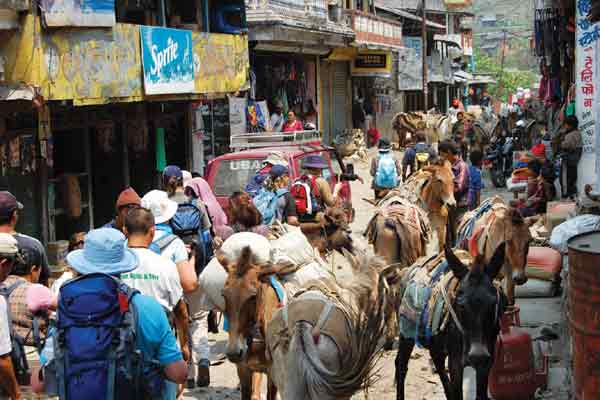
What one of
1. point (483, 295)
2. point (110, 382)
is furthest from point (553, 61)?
point (110, 382)

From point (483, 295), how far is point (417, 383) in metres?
2.60

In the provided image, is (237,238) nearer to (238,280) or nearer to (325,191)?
(238,280)

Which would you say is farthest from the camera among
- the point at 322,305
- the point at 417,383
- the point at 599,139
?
the point at 599,139

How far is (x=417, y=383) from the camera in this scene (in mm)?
8703

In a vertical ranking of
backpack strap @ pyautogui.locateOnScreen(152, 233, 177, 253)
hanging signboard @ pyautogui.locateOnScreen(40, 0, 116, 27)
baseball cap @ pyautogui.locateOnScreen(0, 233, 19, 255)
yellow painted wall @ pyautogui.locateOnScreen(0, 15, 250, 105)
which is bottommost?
backpack strap @ pyautogui.locateOnScreen(152, 233, 177, 253)

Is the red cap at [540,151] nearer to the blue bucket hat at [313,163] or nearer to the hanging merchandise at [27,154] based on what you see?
the blue bucket hat at [313,163]

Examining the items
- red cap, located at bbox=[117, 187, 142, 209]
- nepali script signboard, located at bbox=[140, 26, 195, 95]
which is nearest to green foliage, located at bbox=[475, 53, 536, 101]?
nepali script signboard, located at bbox=[140, 26, 195, 95]

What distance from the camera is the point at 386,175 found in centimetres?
1611

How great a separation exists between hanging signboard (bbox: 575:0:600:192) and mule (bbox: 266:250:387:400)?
371 inches

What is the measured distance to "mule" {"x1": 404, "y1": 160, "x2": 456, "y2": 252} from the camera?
12305 millimetres

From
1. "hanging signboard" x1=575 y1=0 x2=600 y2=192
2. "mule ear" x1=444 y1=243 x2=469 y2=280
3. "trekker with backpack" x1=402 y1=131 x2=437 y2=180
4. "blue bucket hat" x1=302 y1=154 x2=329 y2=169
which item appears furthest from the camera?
"trekker with backpack" x1=402 y1=131 x2=437 y2=180

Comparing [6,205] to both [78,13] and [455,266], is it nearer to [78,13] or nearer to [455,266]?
[455,266]

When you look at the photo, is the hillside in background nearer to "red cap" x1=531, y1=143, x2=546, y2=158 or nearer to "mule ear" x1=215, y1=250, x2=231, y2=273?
"red cap" x1=531, y1=143, x2=546, y2=158

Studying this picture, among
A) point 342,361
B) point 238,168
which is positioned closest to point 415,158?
point 238,168
